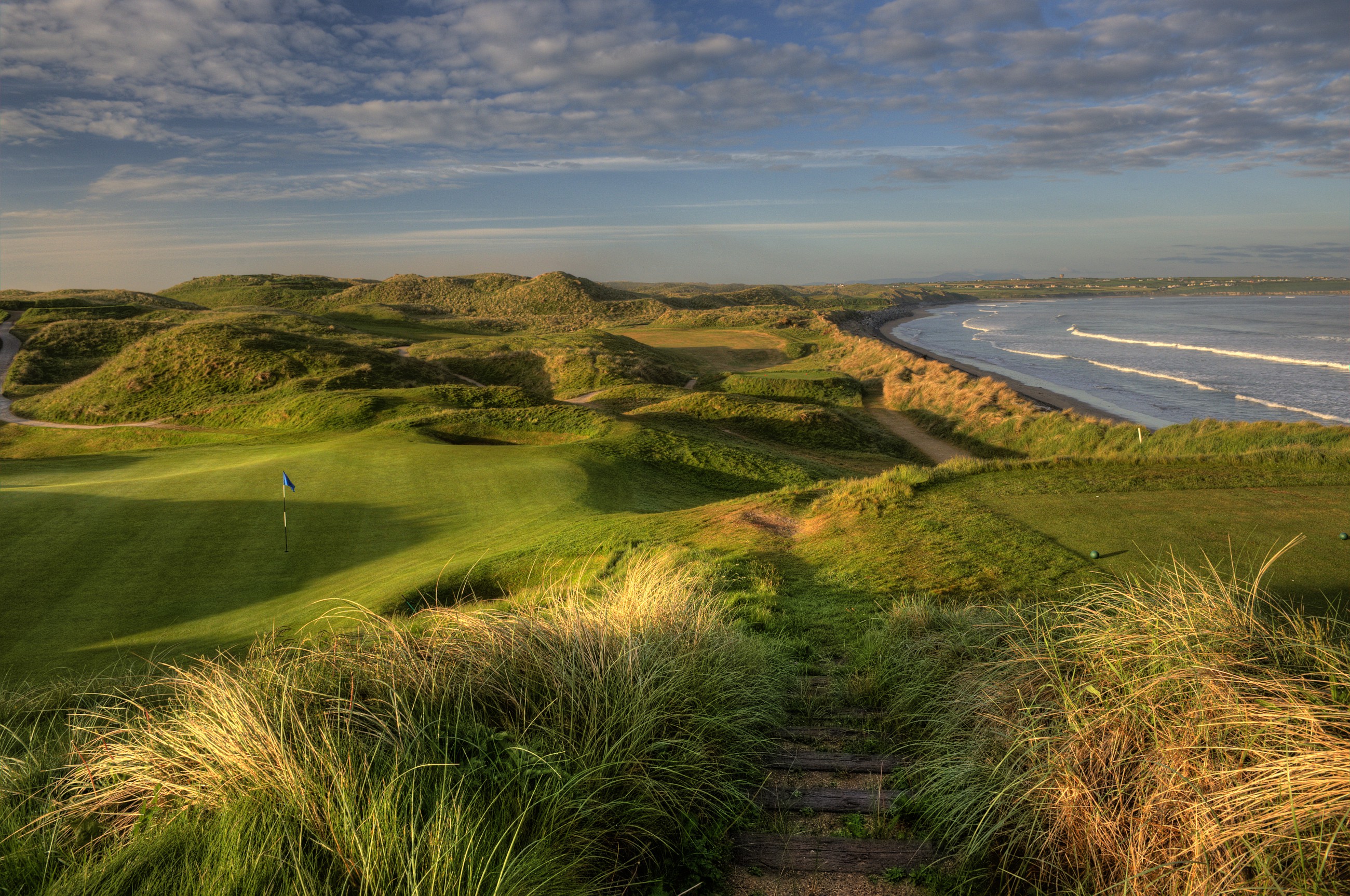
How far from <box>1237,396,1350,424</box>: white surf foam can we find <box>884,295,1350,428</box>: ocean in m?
0.13

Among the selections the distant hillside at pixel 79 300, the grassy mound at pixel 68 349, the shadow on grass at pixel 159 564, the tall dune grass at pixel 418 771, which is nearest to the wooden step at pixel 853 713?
the tall dune grass at pixel 418 771

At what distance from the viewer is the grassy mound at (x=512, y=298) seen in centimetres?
10956

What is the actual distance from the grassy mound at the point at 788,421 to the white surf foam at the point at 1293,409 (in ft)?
73.8

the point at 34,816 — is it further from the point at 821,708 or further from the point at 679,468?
the point at 679,468

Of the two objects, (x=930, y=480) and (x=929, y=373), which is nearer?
(x=930, y=480)

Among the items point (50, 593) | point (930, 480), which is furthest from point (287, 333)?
point (930, 480)

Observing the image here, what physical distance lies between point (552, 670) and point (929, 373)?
4984 centimetres

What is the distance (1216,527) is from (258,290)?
138697mm

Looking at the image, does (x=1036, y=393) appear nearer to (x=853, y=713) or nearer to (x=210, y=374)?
(x=853, y=713)

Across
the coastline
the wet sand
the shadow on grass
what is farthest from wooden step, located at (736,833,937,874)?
the wet sand

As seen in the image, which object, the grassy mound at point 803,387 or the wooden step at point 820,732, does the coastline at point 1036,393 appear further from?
the wooden step at point 820,732

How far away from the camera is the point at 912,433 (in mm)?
39031

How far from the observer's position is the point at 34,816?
352 centimetres

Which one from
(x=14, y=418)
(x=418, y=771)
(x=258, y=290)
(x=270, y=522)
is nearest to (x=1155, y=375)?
(x=270, y=522)
